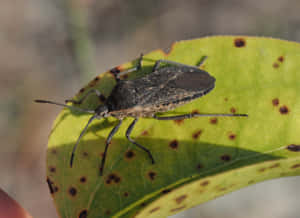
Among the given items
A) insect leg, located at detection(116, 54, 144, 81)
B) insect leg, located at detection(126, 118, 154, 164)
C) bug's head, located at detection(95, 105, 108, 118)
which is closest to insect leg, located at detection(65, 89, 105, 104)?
bug's head, located at detection(95, 105, 108, 118)

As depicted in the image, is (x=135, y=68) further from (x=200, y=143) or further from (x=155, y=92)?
(x=200, y=143)

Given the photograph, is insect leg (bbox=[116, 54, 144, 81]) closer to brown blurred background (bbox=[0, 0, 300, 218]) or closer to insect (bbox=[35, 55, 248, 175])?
insect (bbox=[35, 55, 248, 175])

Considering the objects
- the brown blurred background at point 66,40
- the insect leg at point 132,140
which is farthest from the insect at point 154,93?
the brown blurred background at point 66,40

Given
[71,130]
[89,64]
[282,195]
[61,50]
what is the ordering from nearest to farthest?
1. [71,130]
2. [282,195]
3. [89,64]
4. [61,50]

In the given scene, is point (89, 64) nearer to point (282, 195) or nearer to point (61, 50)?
point (61, 50)

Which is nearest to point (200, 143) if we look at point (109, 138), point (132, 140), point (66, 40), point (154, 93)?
point (132, 140)

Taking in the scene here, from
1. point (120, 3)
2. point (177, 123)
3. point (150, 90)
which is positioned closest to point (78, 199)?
point (177, 123)
